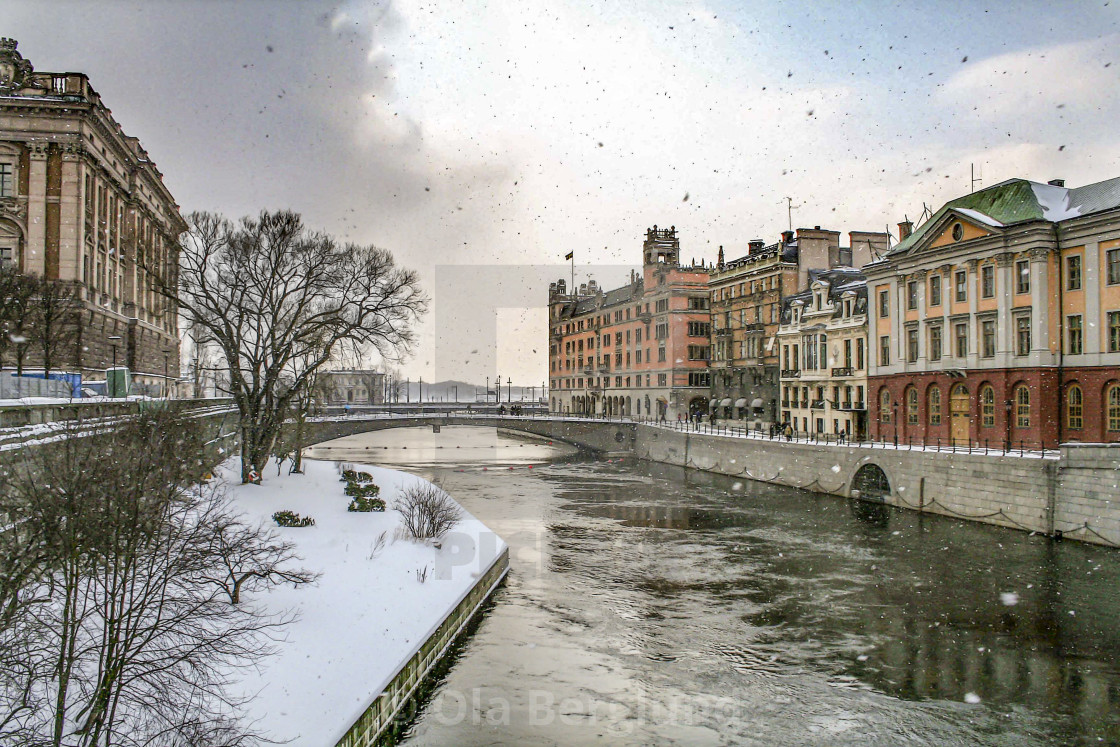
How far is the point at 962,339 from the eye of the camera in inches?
1763

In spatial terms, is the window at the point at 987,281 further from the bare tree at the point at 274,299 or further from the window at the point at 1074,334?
the bare tree at the point at 274,299

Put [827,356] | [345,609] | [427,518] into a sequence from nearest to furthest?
[345,609]
[427,518]
[827,356]

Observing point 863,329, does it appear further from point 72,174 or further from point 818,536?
point 72,174

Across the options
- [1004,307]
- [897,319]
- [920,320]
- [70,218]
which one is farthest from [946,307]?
[70,218]

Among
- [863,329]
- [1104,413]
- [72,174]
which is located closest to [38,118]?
[72,174]

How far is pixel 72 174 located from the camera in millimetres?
51250

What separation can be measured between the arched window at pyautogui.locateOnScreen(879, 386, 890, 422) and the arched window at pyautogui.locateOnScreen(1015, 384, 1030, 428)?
10.6 meters

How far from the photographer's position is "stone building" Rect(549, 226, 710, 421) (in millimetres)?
85688

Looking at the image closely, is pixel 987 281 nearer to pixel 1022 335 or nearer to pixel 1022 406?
pixel 1022 335

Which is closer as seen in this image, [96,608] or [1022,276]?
[96,608]

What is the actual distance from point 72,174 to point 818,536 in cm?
4915

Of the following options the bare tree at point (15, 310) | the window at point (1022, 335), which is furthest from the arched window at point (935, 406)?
the bare tree at point (15, 310)

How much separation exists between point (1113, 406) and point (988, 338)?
723cm

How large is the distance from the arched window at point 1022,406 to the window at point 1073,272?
17.3 feet
